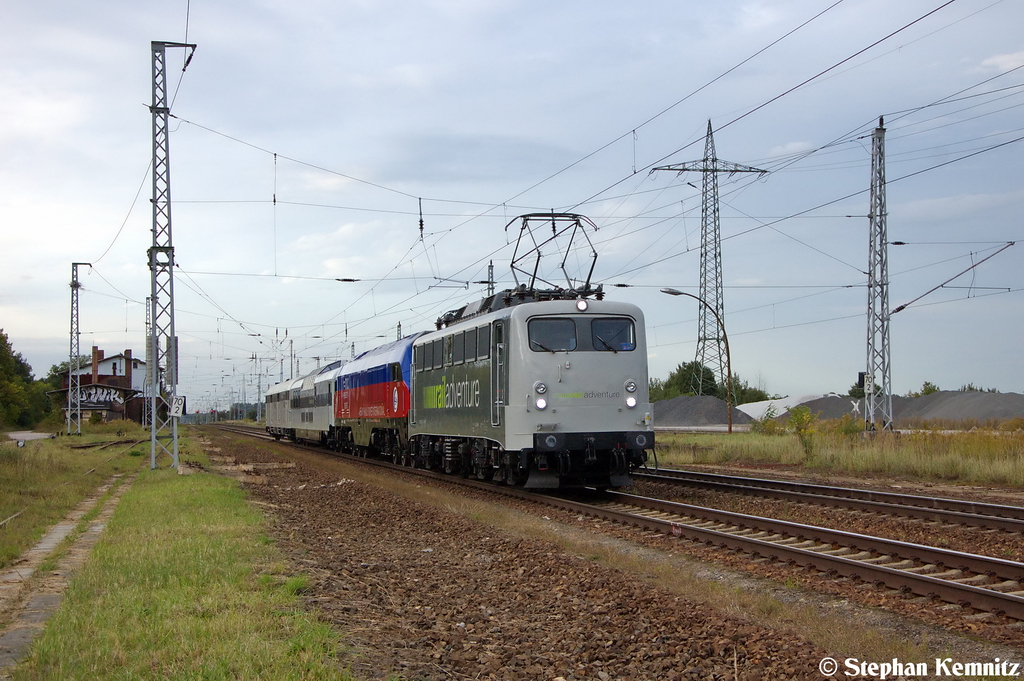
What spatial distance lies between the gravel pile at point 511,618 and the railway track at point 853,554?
1.97 meters

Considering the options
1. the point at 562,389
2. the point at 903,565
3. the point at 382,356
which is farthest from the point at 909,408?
the point at 903,565

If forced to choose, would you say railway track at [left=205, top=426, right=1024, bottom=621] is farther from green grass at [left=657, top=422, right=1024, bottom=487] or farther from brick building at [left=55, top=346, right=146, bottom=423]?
brick building at [left=55, top=346, right=146, bottom=423]

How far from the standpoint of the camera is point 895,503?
14.3 metres

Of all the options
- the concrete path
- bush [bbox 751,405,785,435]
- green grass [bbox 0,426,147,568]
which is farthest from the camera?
→ bush [bbox 751,405,785,435]

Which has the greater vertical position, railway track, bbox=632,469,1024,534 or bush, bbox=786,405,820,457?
bush, bbox=786,405,820,457

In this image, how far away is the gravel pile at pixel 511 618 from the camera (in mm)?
5762

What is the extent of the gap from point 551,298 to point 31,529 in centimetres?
979

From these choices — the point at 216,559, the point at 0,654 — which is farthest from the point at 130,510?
the point at 0,654

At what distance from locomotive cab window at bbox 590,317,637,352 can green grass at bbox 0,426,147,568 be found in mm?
9571

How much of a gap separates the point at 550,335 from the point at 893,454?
422 inches

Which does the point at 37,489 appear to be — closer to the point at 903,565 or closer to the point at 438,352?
the point at 438,352

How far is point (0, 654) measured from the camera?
6.13 meters

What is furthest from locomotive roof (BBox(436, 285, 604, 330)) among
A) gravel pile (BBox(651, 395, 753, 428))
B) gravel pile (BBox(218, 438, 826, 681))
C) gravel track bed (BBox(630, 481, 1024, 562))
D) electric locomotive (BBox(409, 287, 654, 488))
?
gravel pile (BBox(651, 395, 753, 428))

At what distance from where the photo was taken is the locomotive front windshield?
15500 mm
